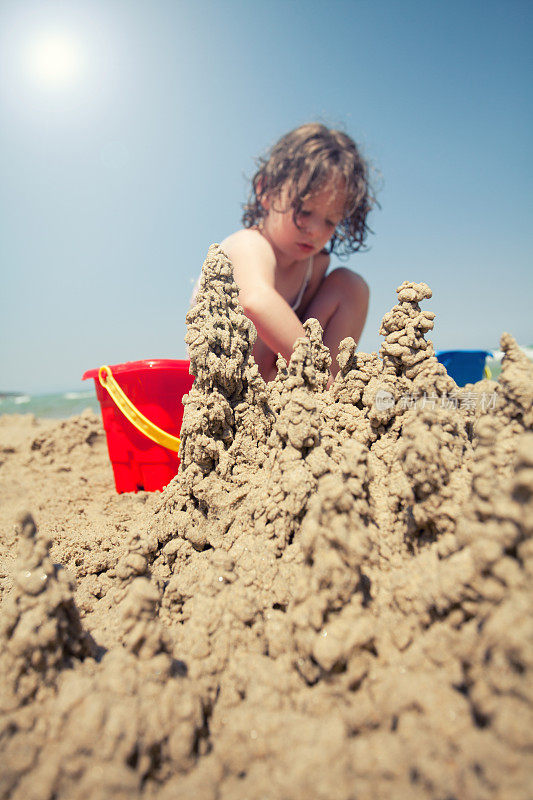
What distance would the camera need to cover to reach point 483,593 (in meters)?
0.54

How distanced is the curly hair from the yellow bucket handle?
1689 millimetres

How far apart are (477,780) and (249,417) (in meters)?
0.86

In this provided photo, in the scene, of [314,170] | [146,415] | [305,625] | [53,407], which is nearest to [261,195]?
[314,170]

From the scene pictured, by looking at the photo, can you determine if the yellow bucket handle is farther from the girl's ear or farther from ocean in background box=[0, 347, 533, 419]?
ocean in background box=[0, 347, 533, 419]

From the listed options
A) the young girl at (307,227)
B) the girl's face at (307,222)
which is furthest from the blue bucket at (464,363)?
the girl's face at (307,222)

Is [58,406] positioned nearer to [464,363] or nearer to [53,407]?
[53,407]

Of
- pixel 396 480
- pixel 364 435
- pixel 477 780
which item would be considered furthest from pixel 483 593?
pixel 364 435

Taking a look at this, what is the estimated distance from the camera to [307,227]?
270cm

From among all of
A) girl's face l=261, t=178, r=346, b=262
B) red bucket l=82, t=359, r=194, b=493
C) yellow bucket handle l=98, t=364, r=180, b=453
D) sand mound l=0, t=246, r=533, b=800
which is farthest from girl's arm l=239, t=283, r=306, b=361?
sand mound l=0, t=246, r=533, b=800

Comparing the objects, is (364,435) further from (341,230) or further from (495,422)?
(341,230)

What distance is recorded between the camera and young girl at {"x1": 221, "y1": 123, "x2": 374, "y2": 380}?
270cm

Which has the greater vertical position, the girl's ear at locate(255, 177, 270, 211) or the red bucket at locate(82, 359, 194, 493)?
the girl's ear at locate(255, 177, 270, 211)

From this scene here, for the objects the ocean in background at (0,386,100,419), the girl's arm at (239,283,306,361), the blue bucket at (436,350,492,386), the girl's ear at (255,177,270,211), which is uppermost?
the girl's ear at (255,177,270,211)

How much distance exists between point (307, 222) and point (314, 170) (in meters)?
0.36
